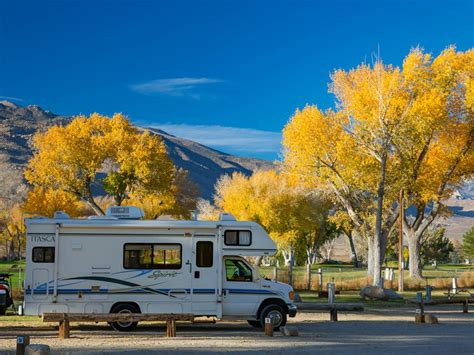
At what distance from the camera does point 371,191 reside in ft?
151

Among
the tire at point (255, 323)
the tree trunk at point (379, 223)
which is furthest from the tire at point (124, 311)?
the tree trunk at point (379, 223)

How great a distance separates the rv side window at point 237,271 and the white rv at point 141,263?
0.07 metres

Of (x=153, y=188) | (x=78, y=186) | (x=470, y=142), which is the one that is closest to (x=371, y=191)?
(x=470, y=142)

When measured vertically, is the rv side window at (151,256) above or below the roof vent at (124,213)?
below

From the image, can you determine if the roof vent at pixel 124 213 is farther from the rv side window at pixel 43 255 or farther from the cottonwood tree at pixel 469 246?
the cottonwood tree at pixel 469 246

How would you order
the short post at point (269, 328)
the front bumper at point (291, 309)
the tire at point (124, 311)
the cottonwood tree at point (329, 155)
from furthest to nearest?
the cottonwood tree at point (329, 155)
the front bumper at point (291, 309)
the tire at point (124, 311)
the short post at point (269, 328)

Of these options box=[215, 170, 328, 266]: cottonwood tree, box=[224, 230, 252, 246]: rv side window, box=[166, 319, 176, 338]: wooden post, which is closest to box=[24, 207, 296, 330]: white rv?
box=[224, 230, 252, 246]: rv side window

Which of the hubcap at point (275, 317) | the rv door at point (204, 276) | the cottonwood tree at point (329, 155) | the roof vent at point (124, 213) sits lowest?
the hubcap at point (275, 317)

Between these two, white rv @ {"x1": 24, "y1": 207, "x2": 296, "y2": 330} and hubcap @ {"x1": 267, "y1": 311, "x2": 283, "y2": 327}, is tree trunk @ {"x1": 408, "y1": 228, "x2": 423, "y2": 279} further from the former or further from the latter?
white rv @ {"x1": 24, "y1": 207, "x2": 296, "y2": 330}

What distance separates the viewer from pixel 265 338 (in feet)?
56.5

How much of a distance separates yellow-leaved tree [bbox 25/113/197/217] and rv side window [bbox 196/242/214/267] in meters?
31.1

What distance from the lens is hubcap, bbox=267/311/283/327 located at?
62.6 ft

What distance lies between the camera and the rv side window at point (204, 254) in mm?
18969

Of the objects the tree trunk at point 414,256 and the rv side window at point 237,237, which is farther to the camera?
the tree trunk at point 414,256
